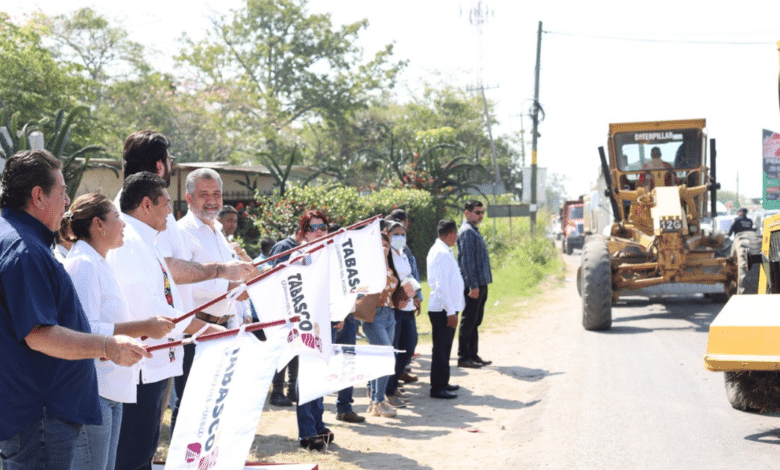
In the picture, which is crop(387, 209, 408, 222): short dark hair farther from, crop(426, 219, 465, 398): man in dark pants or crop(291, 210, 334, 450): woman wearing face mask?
crop(291, 210, 334, 450): woman wearing face mask

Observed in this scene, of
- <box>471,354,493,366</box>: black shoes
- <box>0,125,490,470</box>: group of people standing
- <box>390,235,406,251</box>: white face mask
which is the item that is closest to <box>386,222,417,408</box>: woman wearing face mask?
<box>390,235,406,251</box>: white face mask

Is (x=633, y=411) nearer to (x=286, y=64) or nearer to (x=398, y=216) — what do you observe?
(x=398, y=216)

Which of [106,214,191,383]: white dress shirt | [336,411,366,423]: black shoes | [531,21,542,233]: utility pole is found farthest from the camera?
[531,21,542,233]: utility pole

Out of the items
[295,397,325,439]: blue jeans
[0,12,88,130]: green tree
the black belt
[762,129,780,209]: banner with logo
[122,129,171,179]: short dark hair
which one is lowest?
[295,397,325,439]: blue jeans

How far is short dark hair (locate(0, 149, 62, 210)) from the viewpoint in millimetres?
3477

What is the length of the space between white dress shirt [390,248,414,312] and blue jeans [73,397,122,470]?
498 cm

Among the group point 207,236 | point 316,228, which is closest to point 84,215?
point 207,236

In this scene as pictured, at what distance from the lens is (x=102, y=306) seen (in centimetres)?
398

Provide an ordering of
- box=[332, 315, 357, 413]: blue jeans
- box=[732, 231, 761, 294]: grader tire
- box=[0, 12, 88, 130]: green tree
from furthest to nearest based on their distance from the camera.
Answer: box=[0, 12, 88, 130]: green tree < box=[732, 231, 761, 294]: grader tire < box=[332, 315, 357, 413]: blue jeans

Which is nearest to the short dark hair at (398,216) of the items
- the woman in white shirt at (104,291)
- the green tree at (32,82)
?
the woman in white shirt at (104,291)

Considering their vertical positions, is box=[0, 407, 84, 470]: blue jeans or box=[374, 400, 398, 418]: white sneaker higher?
box=[0, 407, 84, 470]: blue jeans

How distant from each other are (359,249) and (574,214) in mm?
39678

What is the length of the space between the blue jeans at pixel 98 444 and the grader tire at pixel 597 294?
10926 millimetres

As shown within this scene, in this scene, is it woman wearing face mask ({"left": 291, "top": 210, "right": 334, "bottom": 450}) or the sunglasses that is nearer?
woman wearing face mask ({"left": 291, "top": 210, "right": 334, "bottom": 450})
